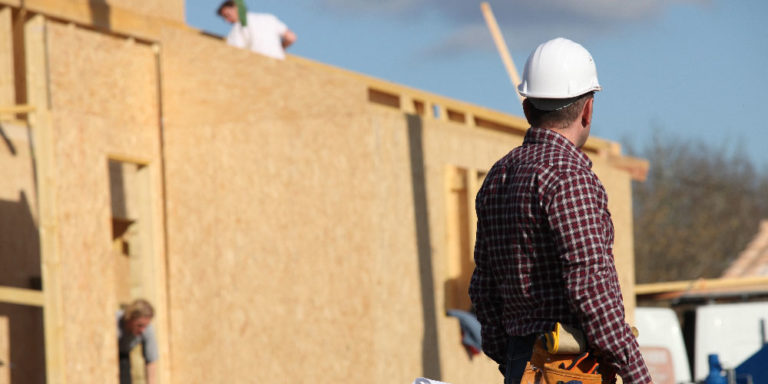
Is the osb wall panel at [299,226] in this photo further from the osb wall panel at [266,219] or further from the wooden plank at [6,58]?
the wooden plank at [6,58]

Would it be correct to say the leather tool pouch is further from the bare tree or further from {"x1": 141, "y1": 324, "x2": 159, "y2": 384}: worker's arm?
the bare tree

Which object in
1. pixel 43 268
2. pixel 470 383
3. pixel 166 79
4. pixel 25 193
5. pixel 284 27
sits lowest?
pixel 470 383

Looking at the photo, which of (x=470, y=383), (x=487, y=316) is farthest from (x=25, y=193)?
(x=487, y=316)

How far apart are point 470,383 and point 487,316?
5.95m

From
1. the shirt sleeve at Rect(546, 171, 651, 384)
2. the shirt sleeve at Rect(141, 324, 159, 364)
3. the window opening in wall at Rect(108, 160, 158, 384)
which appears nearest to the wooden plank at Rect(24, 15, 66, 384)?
the shirt sleeve at Rect(141, 324, 159, 364)

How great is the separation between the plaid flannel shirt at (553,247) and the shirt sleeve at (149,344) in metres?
5.82

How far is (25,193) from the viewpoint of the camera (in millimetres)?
8703

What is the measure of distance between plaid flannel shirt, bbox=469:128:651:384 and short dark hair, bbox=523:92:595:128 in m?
0.04

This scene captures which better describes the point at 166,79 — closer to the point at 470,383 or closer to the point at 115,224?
the point at 115,224

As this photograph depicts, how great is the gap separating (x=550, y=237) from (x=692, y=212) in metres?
35.3

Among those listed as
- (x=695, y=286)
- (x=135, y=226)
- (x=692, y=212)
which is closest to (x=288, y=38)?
(x=135, y=226)

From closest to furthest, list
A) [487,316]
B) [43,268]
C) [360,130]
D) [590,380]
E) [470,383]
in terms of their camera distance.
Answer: [590,380] < [487,316] < [43,268] < [360,130] < [470,383]

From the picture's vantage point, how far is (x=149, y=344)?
8688 mm

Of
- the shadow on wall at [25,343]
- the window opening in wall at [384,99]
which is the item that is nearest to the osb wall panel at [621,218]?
the window opening in wall at [384,99]
